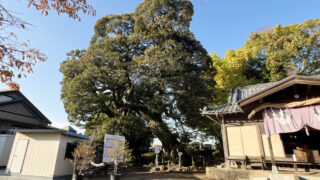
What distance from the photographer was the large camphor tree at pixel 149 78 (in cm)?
1320

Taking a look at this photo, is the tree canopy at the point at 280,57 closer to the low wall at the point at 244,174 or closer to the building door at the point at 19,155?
the low wall at the point at 244,174

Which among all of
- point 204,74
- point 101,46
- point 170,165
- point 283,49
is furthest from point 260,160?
point 283,49

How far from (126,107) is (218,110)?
9406mm

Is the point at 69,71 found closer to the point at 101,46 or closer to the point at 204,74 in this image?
the point at 101,46

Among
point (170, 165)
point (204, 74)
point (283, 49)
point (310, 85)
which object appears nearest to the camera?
point (310, 85)

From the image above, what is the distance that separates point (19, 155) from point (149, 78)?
9499 millimetres

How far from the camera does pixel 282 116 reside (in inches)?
238

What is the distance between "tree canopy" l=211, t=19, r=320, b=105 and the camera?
1834cm

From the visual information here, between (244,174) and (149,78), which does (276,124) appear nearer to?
(244,174)

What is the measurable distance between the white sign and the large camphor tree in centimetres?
426

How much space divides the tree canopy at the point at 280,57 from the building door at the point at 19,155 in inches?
624

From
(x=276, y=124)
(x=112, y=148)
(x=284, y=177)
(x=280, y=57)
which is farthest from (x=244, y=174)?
(x=280, y=57)

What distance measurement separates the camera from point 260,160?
7188mm

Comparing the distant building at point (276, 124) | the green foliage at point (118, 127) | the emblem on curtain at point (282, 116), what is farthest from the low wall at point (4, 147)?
the emblem on curtain at point (282, 116)
